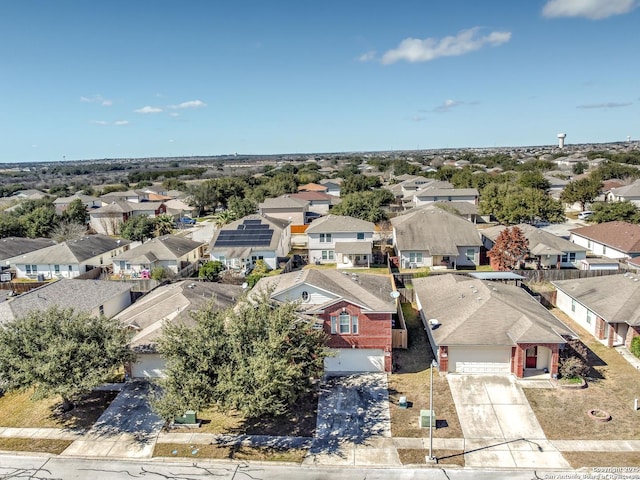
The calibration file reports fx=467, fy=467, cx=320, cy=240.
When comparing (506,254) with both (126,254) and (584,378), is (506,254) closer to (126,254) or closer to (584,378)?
(584,378)

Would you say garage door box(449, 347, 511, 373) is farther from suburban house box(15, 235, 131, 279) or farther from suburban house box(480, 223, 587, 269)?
suburban house box(15, 235, 131, 279)

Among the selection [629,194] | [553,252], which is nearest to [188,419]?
[553,252]

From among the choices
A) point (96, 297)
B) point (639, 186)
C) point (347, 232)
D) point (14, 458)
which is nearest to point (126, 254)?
point (96, 297)

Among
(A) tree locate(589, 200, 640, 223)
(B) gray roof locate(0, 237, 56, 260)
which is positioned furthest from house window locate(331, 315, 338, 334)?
(A) tree locate(589, 200, 640, 223)

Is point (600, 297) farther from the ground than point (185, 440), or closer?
farther from the ground

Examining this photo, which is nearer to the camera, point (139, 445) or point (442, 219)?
point (139, 445)

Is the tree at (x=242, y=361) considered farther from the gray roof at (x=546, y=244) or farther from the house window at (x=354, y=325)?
the gray roof at (x=546, y=244)

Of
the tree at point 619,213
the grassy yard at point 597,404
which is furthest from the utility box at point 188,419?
the tree at point 619,213
